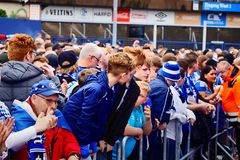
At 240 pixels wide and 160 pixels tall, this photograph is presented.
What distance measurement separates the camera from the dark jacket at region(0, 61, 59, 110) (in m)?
5.79

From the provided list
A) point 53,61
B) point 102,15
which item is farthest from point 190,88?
point 102,15

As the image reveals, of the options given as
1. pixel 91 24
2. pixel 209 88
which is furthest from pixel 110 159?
pixel 91 24

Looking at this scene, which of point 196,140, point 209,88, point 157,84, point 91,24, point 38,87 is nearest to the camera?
point 38,87

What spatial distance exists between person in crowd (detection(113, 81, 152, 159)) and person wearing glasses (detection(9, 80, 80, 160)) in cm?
111

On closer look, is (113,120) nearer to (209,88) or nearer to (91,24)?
(209,88)

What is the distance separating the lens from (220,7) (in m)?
37.0

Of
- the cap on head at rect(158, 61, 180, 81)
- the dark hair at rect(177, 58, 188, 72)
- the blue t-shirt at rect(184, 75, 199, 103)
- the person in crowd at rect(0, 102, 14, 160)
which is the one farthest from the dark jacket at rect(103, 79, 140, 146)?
the dark hair at rect(177, 58, 188, 72)

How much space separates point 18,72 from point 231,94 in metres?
6.19

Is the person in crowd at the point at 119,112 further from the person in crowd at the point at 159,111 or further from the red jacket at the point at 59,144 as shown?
the person in crowd at the point at 159,111

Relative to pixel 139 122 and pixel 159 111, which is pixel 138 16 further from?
pixel 139 122

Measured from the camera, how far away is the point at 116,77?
6160 millimetres

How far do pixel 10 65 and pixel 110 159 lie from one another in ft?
4.76

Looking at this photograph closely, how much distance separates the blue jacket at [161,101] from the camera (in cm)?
779

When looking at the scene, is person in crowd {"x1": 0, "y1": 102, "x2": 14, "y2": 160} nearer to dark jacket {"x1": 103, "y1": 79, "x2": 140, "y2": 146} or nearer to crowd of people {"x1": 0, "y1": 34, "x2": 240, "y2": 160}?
crowd of people {"x1": 0, "y1": 34, "x2": 240, "y2": 160}
